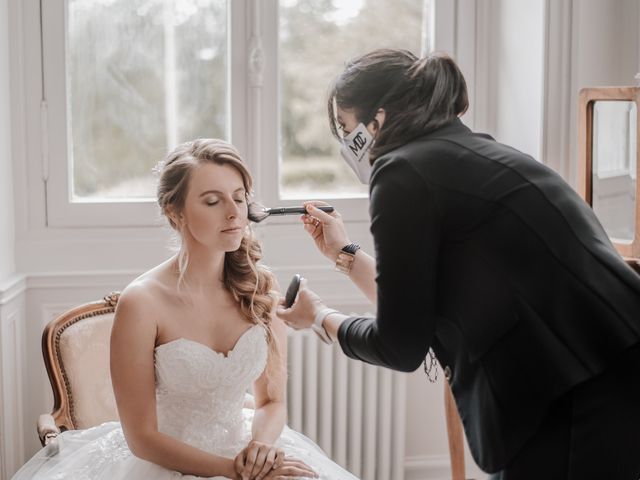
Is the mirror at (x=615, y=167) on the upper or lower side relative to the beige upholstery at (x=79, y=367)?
upper

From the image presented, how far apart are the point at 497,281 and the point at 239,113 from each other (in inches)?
→ 68.7

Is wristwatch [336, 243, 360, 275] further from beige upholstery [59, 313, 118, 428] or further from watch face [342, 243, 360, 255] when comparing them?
beige upholstery [59, 313, 118, 428]

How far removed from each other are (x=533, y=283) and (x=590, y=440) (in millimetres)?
264

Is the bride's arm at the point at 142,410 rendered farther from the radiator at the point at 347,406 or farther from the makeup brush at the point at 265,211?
the radiator at the point at 347,406

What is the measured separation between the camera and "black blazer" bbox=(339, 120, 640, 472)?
146cm

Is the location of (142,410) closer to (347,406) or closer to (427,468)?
(347,406)

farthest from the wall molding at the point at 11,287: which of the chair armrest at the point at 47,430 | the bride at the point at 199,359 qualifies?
the bride at the point at 199,359

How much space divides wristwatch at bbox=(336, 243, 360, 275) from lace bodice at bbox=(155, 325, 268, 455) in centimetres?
27

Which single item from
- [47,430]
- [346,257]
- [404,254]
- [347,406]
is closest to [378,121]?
[404,254]

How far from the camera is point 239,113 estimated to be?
305 centimetres

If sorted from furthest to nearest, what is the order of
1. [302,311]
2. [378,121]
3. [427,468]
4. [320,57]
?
[427,468], [320,57], [302,311], [378,121]

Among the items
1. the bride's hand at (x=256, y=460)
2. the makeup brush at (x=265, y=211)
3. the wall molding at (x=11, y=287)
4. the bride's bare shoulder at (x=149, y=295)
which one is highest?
the makeup brush at (x=265, y=211)

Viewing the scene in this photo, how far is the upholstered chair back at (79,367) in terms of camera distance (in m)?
2.45

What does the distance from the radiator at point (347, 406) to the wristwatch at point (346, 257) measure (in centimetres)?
97
